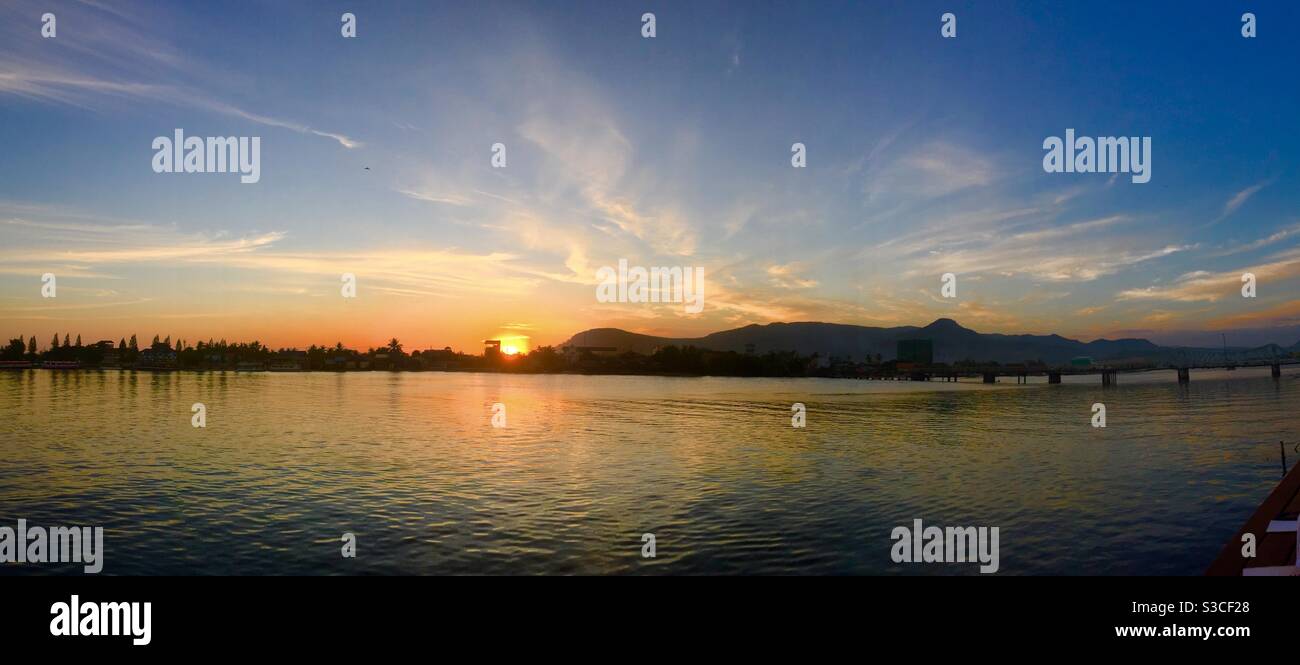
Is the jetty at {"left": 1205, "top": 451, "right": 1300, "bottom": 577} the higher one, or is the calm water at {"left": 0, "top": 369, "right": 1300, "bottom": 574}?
the jetty at {"left": 1205, "top": 451, "right": 1300, "bottom": 577}

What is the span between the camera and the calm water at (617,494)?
2470cm

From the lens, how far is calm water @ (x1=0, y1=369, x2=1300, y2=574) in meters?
24.7

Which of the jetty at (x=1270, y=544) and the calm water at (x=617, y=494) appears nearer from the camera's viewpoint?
the jetty at (x=1270, y=544)

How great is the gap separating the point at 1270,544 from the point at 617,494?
2747 centimetres

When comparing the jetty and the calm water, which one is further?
the calm water

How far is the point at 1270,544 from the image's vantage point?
15.2 m

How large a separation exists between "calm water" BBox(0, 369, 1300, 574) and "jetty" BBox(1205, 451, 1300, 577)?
767cm

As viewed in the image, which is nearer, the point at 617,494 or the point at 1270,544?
the point at 1270,544

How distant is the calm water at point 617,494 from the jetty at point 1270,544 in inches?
302

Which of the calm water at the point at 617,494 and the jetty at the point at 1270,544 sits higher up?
the jetty at the point at 1270,544
